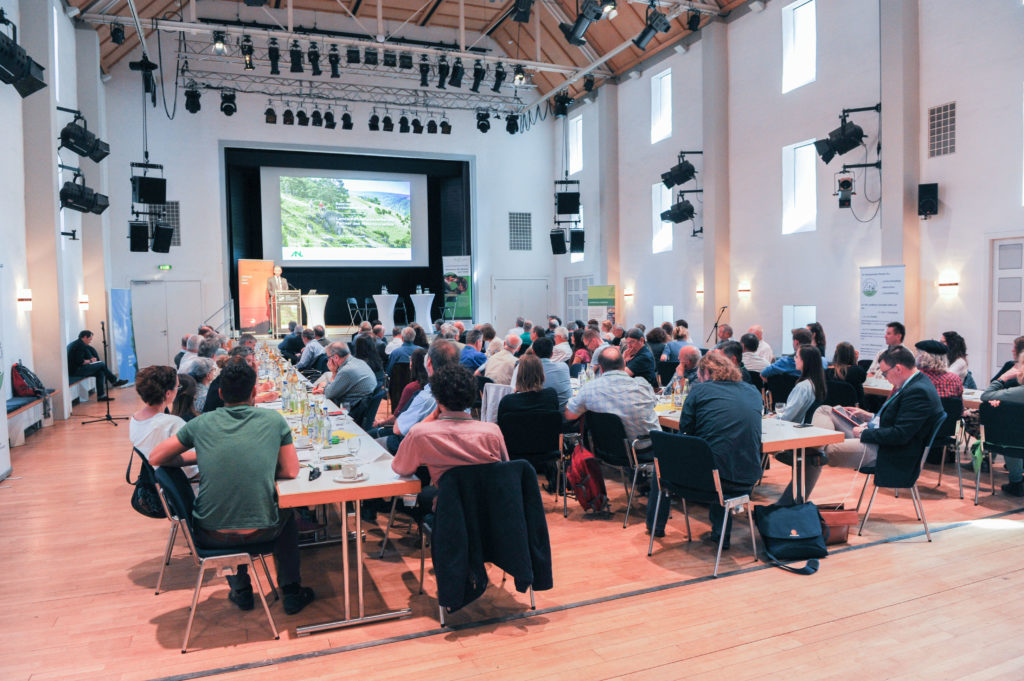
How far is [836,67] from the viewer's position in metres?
11.0

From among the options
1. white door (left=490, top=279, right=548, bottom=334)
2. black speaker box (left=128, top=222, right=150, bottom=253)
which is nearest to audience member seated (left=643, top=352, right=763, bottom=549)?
black speaker box (left=128, top=222, right=150, bottom=253)

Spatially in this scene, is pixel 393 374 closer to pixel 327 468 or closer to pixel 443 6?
pixel 327 468

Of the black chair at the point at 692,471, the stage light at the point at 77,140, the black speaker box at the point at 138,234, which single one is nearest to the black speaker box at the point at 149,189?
the black speaker box at the point at 138,234

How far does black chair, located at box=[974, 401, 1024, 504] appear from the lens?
5.20m

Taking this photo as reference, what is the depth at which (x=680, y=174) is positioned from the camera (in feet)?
44.6

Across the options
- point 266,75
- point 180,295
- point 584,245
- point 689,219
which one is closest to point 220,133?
point 266,75

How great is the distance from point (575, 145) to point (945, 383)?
49.2 feet

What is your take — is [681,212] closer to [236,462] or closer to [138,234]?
[138,234]

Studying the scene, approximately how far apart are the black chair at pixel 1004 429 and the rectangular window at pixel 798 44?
8163 mm

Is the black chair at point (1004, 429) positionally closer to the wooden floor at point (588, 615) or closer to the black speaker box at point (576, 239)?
the wooden floor at point (588, 615)

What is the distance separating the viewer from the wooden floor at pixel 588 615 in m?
3.10

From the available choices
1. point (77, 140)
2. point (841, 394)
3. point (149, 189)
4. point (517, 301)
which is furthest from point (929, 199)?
point (149, 189)

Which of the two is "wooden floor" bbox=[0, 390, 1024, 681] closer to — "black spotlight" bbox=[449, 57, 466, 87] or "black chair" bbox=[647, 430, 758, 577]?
"black chair" bbox=[647, 430, 758, 577]

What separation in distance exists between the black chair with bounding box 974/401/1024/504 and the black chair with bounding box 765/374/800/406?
169cm
